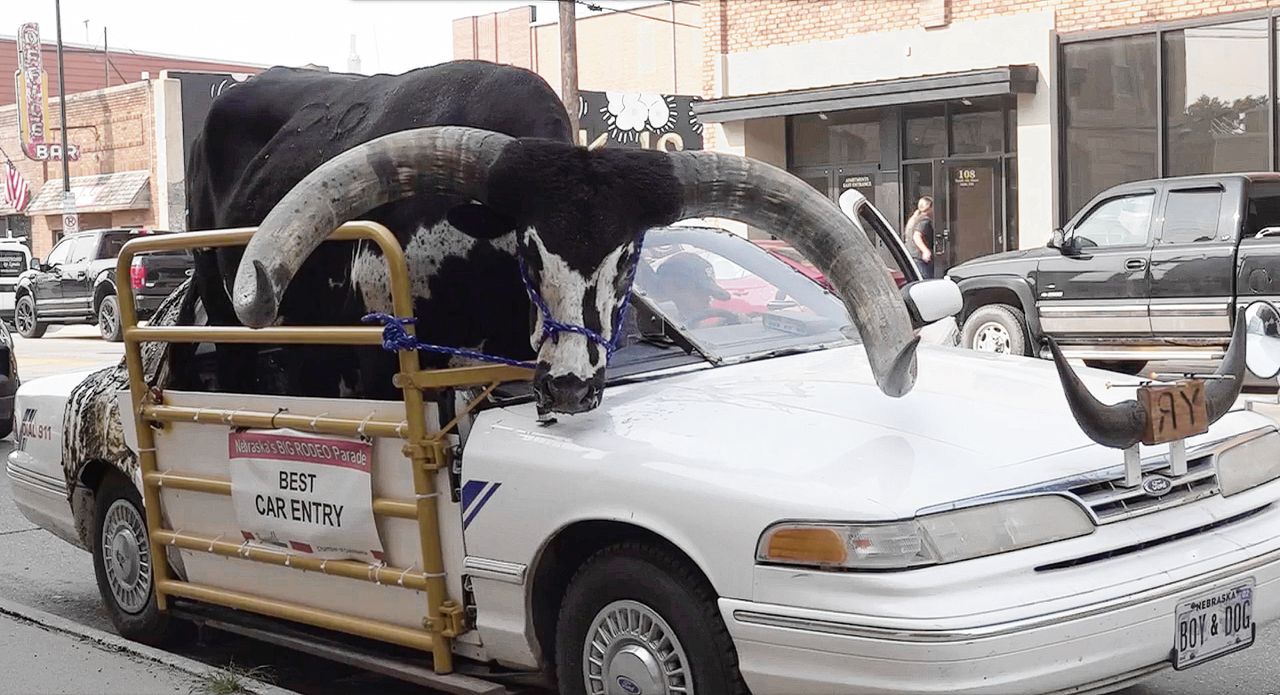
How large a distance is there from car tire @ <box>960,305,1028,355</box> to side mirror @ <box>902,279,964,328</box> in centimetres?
1097

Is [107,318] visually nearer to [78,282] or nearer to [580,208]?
[78,282]

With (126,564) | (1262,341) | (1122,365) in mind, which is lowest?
(126,564)

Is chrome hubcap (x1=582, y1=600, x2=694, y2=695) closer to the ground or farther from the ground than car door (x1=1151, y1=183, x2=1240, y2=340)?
closer to the ground

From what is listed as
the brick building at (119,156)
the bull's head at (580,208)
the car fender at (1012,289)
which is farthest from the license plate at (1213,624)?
the brick building at (119,156)

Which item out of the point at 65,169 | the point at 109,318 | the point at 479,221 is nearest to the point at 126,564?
the point at 479,221

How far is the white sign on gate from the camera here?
17.0 feet

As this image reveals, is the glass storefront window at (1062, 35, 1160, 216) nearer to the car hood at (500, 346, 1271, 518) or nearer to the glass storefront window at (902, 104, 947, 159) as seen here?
the glass storefront window at (902, 104, 947, 159)

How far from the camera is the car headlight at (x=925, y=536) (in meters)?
3.90

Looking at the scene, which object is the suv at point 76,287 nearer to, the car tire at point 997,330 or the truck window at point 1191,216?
the car tire at point 997,330

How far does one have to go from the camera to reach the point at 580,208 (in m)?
5.06

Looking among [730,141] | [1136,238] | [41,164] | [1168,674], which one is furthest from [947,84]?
[41,164]

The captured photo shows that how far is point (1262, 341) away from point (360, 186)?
315cm

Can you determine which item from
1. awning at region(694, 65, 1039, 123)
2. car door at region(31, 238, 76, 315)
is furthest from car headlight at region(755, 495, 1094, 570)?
car door at region(31, 238, 76, 315)

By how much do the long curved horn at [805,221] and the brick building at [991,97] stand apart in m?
18.1
